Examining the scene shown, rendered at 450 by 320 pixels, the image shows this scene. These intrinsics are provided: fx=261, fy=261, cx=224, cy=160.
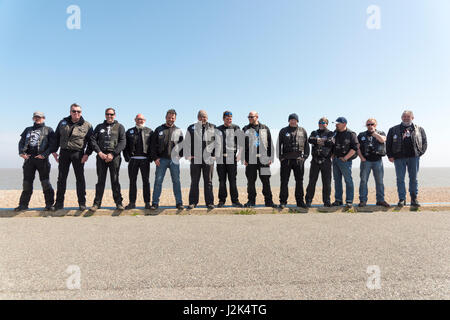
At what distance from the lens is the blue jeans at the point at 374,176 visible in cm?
701

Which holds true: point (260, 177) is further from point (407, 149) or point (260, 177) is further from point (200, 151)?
point (407, 149)

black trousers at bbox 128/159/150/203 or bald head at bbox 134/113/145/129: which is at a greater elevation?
bald head at bbox 134/113/145/129

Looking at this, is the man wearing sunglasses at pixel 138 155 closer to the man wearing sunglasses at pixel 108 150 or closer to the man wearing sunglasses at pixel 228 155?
the man wearing sunglasses at pixel 108 150

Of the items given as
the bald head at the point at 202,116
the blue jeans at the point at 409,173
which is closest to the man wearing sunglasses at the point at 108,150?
the bald head at the point at 202,116

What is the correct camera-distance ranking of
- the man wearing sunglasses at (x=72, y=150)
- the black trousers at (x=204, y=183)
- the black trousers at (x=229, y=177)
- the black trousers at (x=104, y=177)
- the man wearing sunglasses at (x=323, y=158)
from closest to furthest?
the man wearing sunglasses at (x=72, y=150) → the black trousers at (x=104, y=177) → the black trousers at (x=204, y=183) → the black trousers at (x=229, y=177) → the man wearing sunglasses at (x=323, y=158)

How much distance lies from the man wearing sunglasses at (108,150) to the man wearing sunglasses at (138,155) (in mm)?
249

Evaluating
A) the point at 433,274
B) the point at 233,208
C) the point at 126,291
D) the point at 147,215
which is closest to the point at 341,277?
the point at 433,274

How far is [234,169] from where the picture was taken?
269 inches

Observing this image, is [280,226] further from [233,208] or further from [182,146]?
[182,146]

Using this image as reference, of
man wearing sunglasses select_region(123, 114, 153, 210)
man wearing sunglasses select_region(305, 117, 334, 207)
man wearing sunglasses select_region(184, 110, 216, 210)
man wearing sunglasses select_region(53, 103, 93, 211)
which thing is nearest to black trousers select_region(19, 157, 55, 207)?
man wearing sunglasses select_region(53, 103, 93, 211)

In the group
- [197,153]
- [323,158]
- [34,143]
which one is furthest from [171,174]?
[323,158]

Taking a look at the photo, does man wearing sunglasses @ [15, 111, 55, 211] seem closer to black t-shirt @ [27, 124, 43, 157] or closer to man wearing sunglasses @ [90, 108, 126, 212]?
black t-shirt @ [27, 124, 43, 157]

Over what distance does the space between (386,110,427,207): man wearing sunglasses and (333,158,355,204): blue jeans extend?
1315mm

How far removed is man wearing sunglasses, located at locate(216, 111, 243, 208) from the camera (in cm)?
686
